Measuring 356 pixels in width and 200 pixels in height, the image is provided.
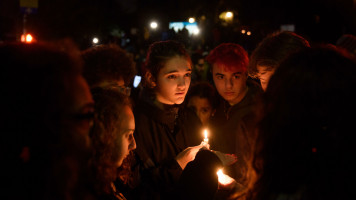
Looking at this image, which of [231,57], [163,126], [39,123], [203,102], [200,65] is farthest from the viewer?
[200,65]

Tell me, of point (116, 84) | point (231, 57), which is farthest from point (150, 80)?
point (231, 57)

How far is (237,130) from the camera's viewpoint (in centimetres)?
325

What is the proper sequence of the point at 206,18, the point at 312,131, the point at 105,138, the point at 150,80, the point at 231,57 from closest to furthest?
the point at 312,131
the point at 105,138
the point at 150,80
the point at 231,57
the point at 206,18

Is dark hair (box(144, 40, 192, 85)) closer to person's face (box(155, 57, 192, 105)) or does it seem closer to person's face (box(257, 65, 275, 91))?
person's face (box(155, 57, 192, 105))

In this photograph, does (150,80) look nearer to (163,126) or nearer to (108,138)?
(163,126)

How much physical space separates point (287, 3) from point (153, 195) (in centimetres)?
2252

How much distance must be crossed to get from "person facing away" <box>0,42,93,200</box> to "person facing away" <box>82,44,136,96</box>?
1.18 m

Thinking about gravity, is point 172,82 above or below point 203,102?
above

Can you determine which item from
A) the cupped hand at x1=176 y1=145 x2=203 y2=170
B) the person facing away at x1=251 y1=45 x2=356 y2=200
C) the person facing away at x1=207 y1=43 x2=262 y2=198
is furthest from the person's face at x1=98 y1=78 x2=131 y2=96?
the person facing away at x1=251 y1=45 x2=356 y2=200

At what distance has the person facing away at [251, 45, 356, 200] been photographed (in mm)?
1629

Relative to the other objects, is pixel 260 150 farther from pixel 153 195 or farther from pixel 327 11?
pixel 327 11

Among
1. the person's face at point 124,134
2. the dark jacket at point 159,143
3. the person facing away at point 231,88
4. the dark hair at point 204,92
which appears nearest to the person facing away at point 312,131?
the person's face at point 124,134

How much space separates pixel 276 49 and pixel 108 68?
5.64 feet

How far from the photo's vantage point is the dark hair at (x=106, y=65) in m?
2.97
